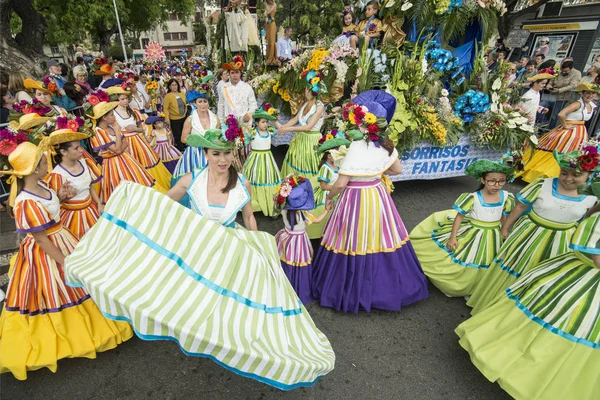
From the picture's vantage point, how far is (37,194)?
2549 mm

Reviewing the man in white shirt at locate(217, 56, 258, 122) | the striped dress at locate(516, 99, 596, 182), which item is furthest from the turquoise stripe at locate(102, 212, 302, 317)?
the striped dress at locate(516, 99, 596, 182)

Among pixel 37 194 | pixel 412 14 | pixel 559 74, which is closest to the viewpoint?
pixel 37 194

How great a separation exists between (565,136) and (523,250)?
189 inches

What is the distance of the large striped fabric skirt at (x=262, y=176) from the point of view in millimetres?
5535

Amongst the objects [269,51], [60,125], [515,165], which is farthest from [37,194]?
[269,51]

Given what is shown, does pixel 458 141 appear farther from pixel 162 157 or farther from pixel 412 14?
pixel 162 157

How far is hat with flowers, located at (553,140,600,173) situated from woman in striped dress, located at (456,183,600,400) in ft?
0.99

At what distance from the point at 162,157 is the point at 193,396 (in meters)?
5.13

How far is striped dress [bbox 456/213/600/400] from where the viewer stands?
225cm

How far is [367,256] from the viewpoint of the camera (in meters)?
3.40

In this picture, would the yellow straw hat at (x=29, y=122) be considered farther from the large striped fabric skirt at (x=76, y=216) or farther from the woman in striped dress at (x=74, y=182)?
the large striped fabric skirt at (x=76, y=216)

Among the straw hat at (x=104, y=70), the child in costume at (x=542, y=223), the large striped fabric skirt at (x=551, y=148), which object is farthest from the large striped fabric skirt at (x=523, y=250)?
the straw hat at (x=104, y=70)

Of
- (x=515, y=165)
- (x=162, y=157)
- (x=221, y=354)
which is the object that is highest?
(x=515, y=165)

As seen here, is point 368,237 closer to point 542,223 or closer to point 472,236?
point 472,236
